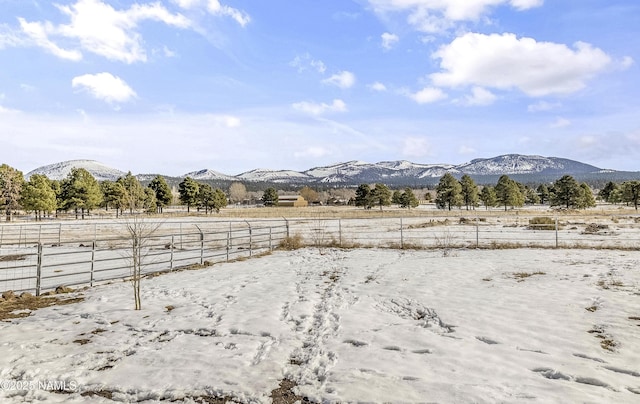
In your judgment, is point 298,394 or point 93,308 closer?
point 298,394

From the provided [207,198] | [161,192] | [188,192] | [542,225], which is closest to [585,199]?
[542,225]

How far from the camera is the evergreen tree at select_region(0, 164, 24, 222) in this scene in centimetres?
5277

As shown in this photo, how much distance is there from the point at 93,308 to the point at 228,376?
521 cm

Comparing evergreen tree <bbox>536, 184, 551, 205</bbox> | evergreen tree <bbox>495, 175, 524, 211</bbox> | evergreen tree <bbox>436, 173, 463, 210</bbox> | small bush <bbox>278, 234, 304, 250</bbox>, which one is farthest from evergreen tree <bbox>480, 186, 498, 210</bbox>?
small bush <bbox>278, 234, 304, 250</bbox>

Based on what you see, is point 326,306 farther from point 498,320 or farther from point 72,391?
point 72,391

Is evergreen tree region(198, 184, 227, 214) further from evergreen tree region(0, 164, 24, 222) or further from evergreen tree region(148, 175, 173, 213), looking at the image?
evergreen tree region(0, 164, 24, 222)

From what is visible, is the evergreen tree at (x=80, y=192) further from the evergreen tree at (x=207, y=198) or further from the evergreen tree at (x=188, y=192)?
the evergreen tree at (x=207, y=198)

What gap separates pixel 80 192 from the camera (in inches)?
2303

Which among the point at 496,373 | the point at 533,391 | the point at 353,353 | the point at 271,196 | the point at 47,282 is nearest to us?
the point at 533,391

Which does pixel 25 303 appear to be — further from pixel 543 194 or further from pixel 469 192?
pixel 543 194

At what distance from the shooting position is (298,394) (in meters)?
4.23

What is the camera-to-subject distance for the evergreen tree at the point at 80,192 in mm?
57812

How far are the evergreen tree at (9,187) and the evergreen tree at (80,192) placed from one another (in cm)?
652

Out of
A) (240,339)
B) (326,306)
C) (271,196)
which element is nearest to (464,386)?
(240,339)
